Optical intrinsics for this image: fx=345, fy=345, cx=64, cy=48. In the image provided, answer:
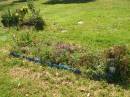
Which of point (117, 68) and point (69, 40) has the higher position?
point (117, 68)

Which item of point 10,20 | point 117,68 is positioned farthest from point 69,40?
point 117,68

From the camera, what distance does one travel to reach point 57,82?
11.5 meters

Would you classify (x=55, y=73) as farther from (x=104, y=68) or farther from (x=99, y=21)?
(x=99, y=21)

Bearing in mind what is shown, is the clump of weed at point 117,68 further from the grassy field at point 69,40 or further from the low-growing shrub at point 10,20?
the low-growing shrub at point 10,20

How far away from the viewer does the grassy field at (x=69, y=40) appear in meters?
10.9

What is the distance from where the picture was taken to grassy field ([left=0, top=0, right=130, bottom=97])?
428 inches

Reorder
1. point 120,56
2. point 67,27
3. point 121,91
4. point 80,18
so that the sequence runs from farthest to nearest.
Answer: point 80,18 → point 67,27 → point 120,56 → point 121,91

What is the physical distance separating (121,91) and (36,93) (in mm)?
2637

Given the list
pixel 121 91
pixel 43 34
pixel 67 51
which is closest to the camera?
pixel 121 91

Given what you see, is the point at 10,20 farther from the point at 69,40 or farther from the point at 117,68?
the point at 117,68

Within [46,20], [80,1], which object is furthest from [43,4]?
[46,20]

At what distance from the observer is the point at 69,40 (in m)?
16.2

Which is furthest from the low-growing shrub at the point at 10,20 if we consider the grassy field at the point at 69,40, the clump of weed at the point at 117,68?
the clump of weed at the point at 117,68

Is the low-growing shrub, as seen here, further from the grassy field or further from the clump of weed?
the clump of weed
